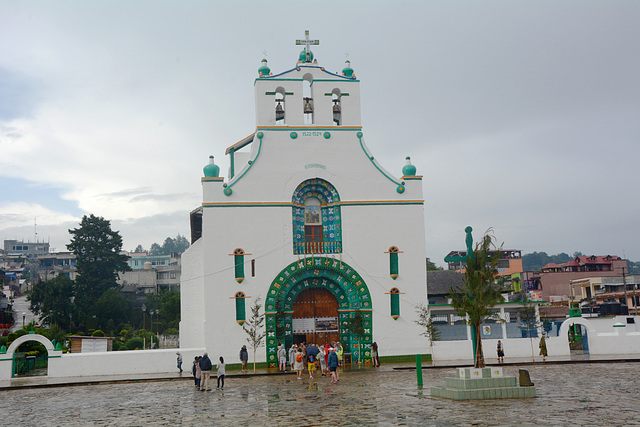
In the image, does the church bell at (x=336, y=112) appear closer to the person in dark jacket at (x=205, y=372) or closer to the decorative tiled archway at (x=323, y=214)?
the decorative tiled archway at (x=323, y=214)

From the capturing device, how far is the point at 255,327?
1195 inches

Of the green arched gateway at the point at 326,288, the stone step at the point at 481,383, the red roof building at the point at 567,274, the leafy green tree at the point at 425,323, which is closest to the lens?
the stone step at the point at 481,383

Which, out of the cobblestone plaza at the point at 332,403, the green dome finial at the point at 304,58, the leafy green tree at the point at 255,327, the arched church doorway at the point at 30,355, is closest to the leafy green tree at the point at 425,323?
the cobblestone plaza at the point at 332,403

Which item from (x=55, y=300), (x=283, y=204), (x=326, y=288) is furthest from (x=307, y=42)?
(x=55, y=300)

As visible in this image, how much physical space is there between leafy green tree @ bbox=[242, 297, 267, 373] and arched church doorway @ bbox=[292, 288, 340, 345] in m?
1.98

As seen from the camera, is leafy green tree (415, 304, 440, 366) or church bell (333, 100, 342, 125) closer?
leafy green tree (415, 304, 440, 366)

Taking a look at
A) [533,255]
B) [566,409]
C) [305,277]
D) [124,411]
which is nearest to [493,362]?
[305,277]

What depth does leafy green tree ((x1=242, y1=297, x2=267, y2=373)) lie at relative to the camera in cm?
2981

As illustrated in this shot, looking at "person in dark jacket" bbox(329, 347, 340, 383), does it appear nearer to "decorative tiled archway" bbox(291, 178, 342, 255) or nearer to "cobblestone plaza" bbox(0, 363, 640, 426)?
"cobblestone plaza" bbox(0, 363, 640, 426)

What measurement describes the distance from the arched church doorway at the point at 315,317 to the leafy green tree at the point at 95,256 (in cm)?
3778

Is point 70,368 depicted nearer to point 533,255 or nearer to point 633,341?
point 633,341

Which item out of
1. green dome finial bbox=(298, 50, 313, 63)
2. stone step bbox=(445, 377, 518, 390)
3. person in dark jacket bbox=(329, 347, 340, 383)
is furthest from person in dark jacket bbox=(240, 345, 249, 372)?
green dome finial bbox=(298, 50, 313, 63)

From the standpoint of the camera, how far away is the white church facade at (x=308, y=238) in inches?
1225

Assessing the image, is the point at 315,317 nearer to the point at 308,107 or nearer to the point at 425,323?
the point at 425,323
